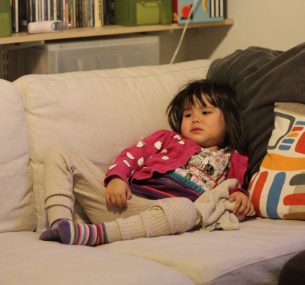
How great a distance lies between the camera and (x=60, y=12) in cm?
278

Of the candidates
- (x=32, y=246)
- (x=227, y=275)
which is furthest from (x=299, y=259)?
(x=32, y=246)

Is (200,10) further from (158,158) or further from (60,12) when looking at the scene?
(158,158)

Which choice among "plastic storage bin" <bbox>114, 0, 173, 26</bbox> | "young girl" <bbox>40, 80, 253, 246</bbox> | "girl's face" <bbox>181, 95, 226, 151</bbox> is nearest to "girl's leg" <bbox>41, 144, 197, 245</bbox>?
"young girl" <bbox>40, 80, 253, 246</bbox>

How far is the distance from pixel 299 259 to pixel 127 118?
0.83 m

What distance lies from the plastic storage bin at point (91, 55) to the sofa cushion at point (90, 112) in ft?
1.70

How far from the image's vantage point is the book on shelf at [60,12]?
105 inches

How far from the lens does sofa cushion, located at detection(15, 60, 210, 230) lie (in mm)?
2057

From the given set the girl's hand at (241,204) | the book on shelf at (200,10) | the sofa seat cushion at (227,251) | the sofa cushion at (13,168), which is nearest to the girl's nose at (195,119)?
the girl's hand at (241,204)

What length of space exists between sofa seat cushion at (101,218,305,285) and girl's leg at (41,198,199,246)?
2 cm

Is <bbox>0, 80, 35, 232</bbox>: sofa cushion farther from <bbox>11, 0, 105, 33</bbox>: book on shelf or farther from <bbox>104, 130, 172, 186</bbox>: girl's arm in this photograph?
<bbox>11, 0, 105, 33</bbox>: book on shelf

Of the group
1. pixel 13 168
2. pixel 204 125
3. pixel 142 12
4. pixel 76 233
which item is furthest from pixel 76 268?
pixel 142 12

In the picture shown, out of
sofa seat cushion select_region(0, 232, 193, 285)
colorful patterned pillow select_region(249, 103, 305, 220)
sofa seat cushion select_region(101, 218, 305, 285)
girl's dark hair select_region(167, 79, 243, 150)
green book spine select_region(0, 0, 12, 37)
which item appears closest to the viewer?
sofa seat cushion select_region(0, 232, 193, 285)

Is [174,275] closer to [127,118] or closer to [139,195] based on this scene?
[139,195]

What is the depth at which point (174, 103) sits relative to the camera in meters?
2.28
